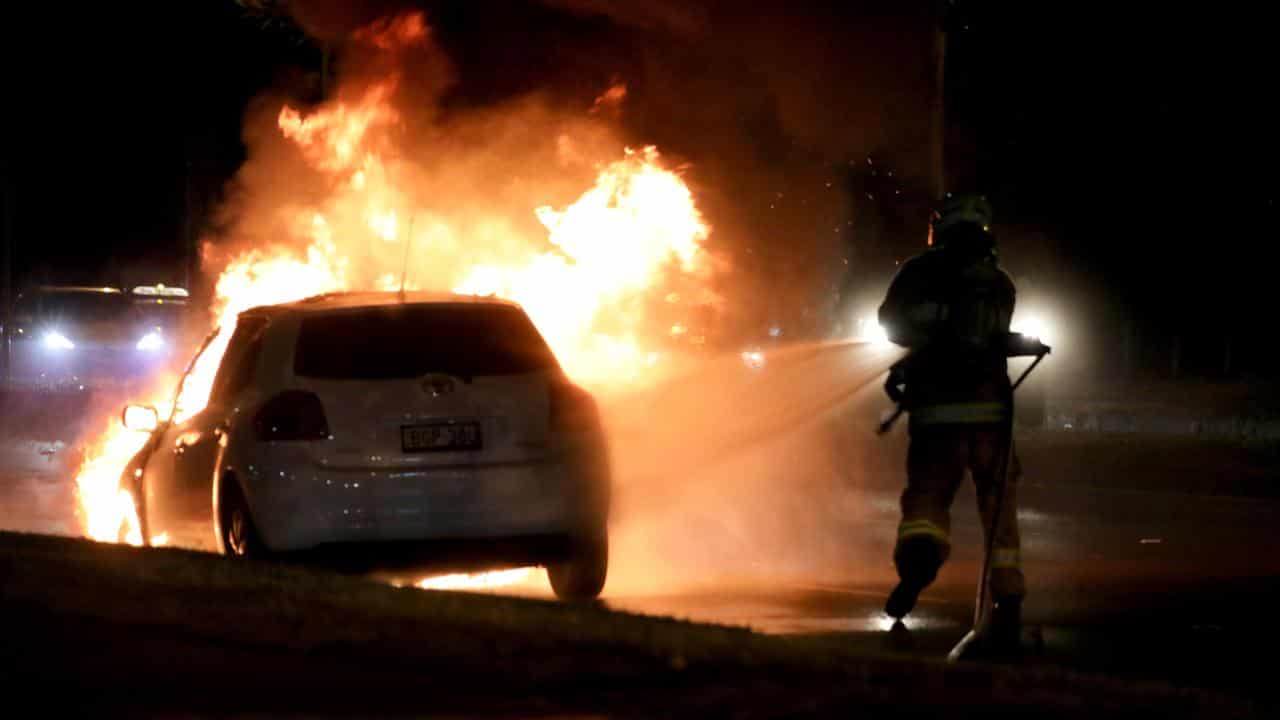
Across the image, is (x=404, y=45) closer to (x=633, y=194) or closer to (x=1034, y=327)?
(x=633, y=194)

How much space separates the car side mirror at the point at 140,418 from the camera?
11.7 meters

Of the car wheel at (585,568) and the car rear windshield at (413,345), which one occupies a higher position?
the car rear windshield at (413,345)

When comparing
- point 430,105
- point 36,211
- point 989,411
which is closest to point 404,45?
point 430,105

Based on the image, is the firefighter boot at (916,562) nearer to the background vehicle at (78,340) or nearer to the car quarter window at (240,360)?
the car quarter window at (240,360)

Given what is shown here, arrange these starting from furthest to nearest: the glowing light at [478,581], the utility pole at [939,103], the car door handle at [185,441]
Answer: the utility pole at [939,103] < the glowing light at [478,581] < the car door handle at [185,441]

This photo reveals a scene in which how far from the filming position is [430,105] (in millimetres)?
19984

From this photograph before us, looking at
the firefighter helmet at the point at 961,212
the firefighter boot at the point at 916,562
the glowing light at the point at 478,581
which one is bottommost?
the glowing light at the point at 478,581

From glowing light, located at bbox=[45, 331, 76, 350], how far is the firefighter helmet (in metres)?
33.8

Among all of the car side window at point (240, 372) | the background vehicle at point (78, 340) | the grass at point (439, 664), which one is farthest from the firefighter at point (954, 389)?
the background vehicle at point (78, 340)

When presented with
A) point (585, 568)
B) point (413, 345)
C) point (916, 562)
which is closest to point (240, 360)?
point (413, 345)

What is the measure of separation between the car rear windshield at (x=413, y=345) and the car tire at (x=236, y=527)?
0.71 m

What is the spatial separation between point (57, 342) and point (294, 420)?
32.5 meters

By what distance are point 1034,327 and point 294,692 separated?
25.8 m

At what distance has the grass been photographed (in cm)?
645
